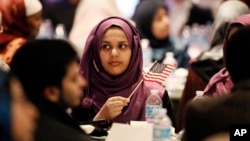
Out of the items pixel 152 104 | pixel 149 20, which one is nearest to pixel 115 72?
pixel 152 104

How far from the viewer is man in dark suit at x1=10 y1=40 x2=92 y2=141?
2.76 meters

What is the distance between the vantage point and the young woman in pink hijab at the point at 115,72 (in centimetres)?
418

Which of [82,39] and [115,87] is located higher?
[82,39]

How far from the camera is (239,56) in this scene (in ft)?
9.68

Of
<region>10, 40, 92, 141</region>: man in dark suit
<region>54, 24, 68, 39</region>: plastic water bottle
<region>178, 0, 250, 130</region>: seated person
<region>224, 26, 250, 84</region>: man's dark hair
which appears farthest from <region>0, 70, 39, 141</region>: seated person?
<region>54, 24, 68, 39</region>: plastic water bottle

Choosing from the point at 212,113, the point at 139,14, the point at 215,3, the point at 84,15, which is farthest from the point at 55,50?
the point at 215,3

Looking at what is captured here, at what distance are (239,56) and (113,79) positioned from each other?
4.51 feet

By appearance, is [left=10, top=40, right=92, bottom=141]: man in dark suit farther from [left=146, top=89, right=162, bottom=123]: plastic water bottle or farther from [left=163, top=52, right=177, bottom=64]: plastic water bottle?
[left=163, top=52, right=177, bottom=64]: plastic water bottle

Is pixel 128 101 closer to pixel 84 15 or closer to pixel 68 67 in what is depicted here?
pixel 68 67

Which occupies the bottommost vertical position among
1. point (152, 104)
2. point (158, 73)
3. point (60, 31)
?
point (152, 104)

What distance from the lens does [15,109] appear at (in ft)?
8.91

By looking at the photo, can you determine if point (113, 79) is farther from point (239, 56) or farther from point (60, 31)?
point (60, 31)

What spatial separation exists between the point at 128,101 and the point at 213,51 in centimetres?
142

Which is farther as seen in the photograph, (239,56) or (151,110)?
(151,110)
